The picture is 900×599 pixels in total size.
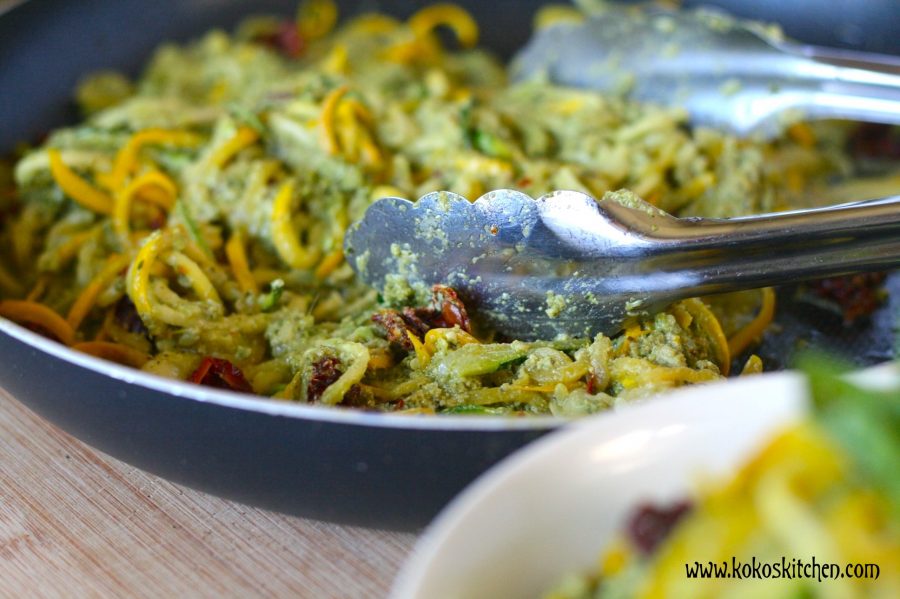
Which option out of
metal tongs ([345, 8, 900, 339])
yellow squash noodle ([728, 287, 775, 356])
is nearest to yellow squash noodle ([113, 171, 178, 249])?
metal tongs ([345, 8, 900, 339])

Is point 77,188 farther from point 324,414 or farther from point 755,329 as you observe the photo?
point 755,329

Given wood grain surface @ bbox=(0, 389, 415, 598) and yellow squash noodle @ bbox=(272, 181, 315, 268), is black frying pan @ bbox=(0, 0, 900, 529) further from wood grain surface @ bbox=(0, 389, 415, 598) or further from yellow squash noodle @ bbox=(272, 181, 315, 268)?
yellow squash noodle @ bbox=(272, 181, 315, 268)

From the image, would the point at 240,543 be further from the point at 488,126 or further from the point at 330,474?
the point at 488,126

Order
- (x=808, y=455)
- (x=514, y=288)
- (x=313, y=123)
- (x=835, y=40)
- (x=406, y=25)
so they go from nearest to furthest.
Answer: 1. (x=808, y=455)
2. (x=514, y=288)
3. (x=313, y=123)
4. (x=835, y=40)
5. (x=406, y=25)

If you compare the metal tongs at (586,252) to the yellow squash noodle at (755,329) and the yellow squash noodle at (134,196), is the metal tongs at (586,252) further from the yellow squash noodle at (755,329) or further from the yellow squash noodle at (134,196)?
the yellow squash noodle at (134,196)

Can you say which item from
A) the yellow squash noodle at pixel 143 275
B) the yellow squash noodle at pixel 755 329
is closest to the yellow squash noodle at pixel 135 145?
the yellow squash noodle at pixel 143 275

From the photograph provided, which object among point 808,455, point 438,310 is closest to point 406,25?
point 438,310
